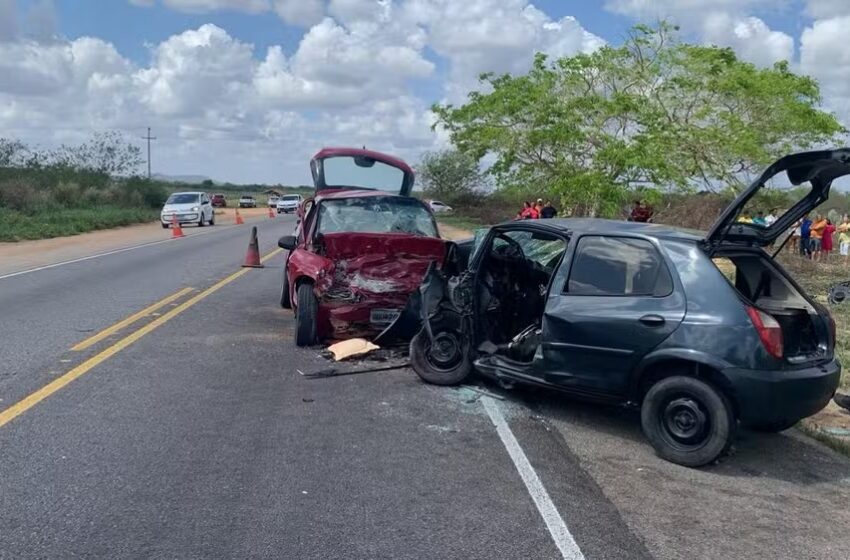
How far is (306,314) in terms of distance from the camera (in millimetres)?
9359

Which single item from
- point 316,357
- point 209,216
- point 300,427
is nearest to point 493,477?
point 300,427

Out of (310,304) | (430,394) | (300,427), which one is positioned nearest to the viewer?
(300,427)

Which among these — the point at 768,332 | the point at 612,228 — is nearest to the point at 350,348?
the point at 612,228

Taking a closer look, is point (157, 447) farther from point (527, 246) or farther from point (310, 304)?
point (527, 246)

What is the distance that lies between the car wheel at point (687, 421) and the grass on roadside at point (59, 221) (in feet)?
89.2

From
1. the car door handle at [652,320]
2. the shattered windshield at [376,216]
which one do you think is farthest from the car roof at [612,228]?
the shattered windshield at [376,216]

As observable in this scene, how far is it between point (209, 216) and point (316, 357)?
114 feet

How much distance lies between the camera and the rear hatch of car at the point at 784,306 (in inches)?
239

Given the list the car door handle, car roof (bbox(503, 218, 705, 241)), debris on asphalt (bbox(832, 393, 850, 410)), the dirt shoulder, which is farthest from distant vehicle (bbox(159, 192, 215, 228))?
the car door handle

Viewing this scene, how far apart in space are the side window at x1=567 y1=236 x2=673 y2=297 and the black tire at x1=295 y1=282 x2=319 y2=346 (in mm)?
3580

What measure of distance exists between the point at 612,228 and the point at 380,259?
3.73 metres

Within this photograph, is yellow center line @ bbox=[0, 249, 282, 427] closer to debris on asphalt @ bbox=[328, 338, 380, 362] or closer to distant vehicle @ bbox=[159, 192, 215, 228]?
debris on asphalt @ bbox=[328, 338, 380, 362]

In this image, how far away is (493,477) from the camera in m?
5.43

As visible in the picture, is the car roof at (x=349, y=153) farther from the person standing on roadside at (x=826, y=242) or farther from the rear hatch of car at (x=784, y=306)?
the person standing on roadside at (x=826, y=242)
